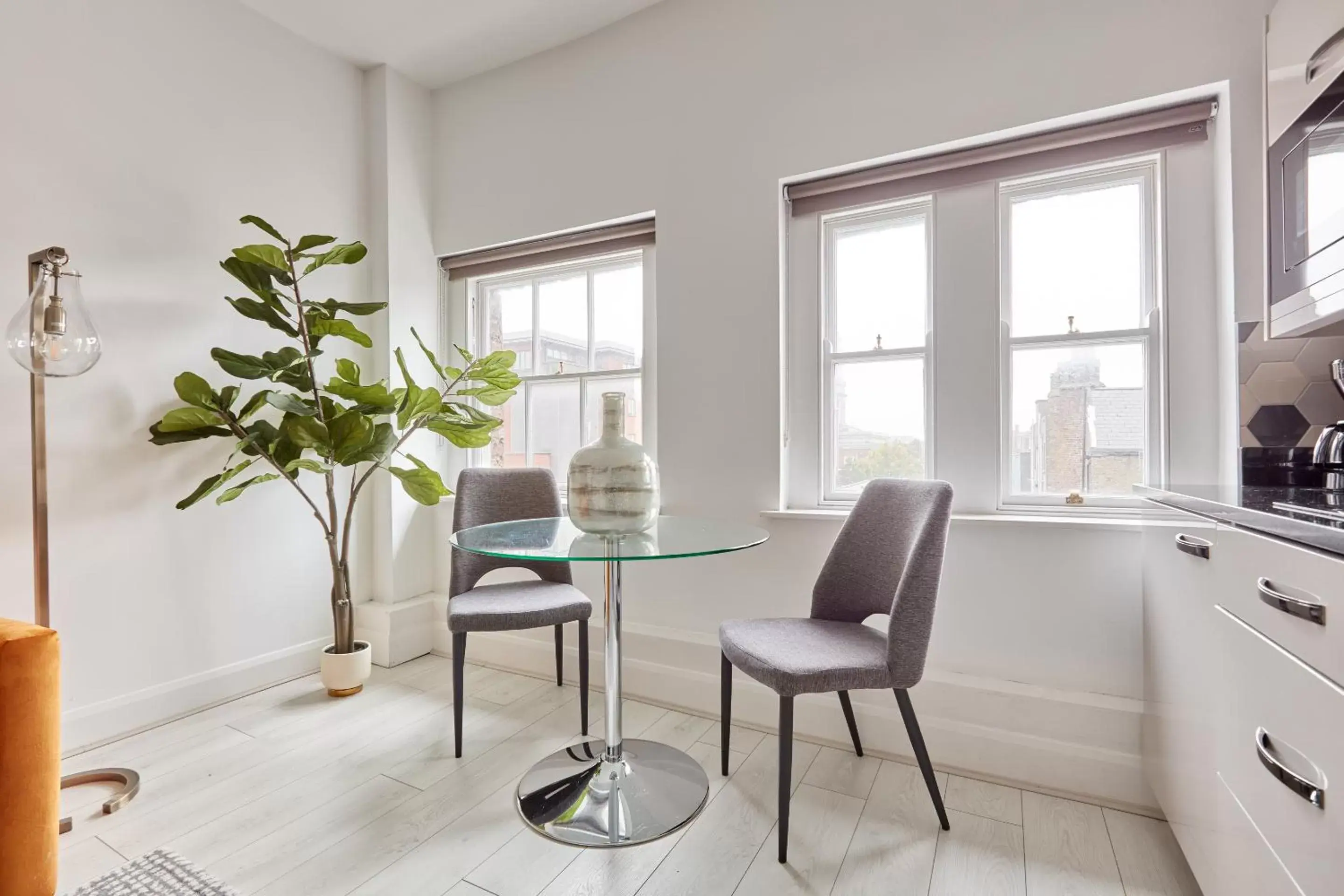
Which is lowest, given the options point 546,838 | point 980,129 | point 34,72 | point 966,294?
point 546,838

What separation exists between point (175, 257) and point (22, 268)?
0.47 metres

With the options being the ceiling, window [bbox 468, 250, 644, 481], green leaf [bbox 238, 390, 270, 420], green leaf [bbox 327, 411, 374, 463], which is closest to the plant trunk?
green leaf [bbox 327, 411, 374, 463]

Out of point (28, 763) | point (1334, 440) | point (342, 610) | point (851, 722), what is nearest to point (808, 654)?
point (851, 722)

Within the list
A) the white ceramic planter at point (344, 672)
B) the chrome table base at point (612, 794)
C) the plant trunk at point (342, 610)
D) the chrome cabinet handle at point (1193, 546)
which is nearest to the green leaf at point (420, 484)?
the plant trunk at point (342, 610)

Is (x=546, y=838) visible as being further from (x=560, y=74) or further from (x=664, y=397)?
(x=560, y=74)

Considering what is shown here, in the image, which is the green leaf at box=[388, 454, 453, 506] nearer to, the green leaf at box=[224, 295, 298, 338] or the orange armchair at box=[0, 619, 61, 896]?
the green leaf at box=[224, 295, 298, 338]

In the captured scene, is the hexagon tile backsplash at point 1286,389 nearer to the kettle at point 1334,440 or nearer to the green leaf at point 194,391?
the kettle at point 1334,440

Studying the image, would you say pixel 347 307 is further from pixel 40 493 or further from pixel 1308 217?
pixel 1308 217

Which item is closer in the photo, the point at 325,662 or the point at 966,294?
the point at 966,294

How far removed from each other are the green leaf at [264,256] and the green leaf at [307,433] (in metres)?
0.60

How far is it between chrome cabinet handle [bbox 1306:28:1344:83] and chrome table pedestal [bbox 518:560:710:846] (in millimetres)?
1925

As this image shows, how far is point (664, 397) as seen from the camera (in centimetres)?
264

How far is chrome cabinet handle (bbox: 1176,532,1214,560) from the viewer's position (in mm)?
1289

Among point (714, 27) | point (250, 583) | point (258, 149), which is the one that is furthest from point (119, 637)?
point (714, 27)
